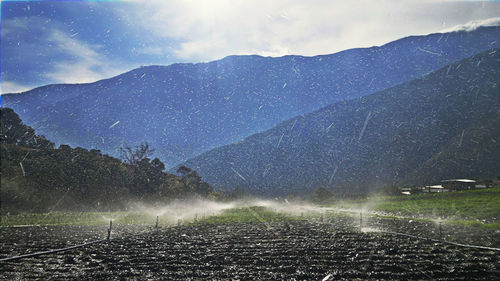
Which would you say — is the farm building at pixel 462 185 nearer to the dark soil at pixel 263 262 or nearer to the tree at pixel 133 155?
the dark soil at pixel 263 262

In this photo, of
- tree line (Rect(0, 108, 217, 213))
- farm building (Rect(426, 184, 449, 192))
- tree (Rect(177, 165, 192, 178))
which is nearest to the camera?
tree line (Rect(0, 108, 217, 213))

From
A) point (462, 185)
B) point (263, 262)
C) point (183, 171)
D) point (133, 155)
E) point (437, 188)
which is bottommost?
point (437, 188)

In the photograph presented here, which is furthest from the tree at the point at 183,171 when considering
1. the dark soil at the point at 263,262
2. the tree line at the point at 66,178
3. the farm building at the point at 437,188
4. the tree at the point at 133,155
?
the dark soil at the point at 263,262

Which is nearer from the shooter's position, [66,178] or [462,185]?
[66,178]

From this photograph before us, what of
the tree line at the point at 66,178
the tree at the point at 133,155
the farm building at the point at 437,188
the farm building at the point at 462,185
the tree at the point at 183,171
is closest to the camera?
the tree line at the point at 66,178

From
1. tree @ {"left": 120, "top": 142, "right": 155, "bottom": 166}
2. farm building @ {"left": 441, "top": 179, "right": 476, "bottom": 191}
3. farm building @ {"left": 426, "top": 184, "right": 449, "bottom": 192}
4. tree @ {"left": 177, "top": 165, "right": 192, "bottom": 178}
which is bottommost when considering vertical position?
farm building @ {"left": 426, "top": 184, "right": 449, "bottom": 192}

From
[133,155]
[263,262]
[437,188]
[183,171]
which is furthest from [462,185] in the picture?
[133,155]

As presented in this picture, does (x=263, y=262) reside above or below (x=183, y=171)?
below

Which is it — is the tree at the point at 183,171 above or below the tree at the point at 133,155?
below

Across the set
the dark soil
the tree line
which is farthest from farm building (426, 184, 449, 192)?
the tree line

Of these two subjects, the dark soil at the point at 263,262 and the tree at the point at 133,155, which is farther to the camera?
the tree at the point at 133,155

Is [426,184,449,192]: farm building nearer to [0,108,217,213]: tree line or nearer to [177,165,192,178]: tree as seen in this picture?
[0,108,217,213]: tree line

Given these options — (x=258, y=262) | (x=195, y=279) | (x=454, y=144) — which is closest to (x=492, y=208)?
(x=258, y=262)

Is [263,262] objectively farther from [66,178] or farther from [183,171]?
[183,171]
